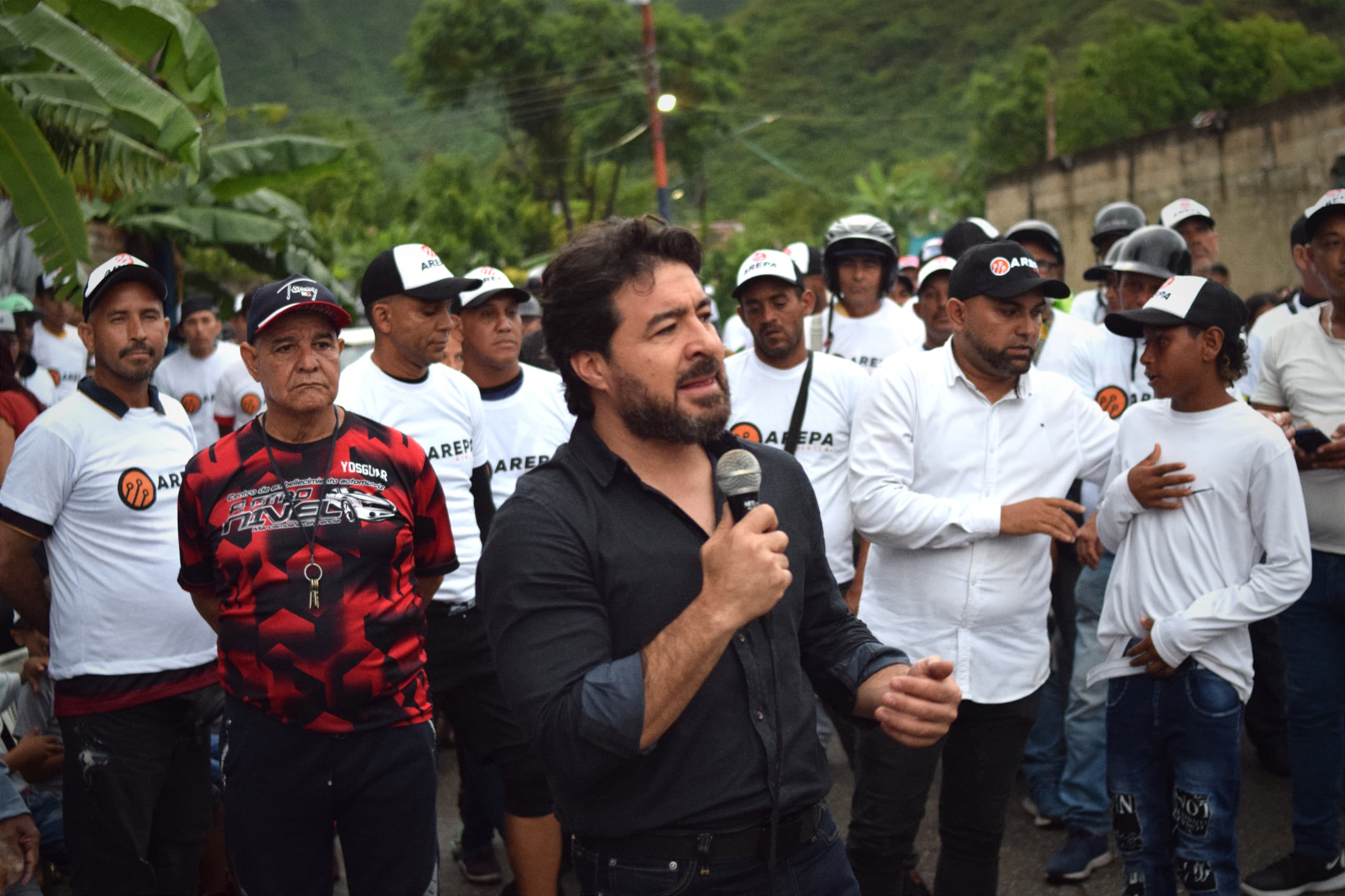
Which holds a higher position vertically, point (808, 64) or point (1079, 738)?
point (808, 64)

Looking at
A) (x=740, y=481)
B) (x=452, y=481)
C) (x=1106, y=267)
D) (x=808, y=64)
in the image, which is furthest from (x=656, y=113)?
(x=808, y=64)

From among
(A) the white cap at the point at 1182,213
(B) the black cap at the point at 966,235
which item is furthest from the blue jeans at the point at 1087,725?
(A) the white cap at the point at 1182,213

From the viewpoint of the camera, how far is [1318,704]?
472 centimetres

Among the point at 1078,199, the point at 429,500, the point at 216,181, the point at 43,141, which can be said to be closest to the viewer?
the point at 429,500

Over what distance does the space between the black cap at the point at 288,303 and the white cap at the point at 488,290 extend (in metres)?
1.53

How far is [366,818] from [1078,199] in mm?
26337

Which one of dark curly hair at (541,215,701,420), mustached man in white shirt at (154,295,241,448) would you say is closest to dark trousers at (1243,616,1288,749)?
dark curly hair at (541,215,701,420)

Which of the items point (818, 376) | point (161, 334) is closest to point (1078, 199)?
point (818, 376)

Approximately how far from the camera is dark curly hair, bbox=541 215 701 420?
8.19 ft

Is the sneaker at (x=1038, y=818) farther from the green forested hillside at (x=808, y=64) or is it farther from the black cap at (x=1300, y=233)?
the green forested hillside at (x=808, y=64)

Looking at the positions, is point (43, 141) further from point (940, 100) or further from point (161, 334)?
point (940, 100)

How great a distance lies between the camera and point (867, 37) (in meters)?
119

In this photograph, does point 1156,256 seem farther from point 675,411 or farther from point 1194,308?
point 675,411

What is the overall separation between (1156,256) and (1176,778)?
105 inches
